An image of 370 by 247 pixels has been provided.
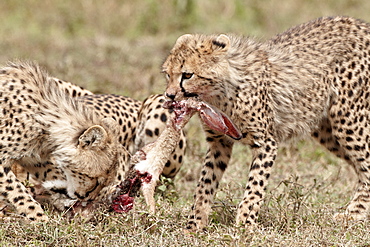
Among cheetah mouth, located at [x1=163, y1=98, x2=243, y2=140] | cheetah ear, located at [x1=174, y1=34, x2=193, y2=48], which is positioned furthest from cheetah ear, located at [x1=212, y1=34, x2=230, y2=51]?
cheetah mouth, located at [x1=163, y1=98, x2=243, y2=140]

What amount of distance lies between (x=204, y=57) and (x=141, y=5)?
7804mm

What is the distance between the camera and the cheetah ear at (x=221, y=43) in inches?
176

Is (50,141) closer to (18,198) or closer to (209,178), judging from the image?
(18,198)

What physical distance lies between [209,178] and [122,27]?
697cm

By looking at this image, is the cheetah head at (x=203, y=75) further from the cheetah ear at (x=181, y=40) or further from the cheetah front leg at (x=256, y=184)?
the cheetah front leg at (x=256, y=184)

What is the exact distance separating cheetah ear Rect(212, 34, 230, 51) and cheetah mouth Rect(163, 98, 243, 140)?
38 cm

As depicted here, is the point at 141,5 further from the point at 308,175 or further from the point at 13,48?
the point at 308,175

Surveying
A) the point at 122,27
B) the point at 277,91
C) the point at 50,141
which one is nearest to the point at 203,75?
the point at 277,91

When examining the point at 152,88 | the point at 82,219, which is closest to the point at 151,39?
the point at 152,88

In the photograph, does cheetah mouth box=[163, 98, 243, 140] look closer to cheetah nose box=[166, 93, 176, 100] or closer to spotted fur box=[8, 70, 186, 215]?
cheetah nose box=[166, 93, 176, 100]

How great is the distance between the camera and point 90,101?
220 inches

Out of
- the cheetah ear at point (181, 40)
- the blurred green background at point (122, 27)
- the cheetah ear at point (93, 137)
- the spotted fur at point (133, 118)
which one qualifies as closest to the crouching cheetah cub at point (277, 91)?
the cheetah ear at point (181, 40)

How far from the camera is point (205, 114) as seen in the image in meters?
4.31

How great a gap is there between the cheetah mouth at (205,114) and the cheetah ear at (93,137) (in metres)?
0.48
